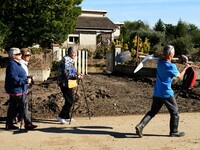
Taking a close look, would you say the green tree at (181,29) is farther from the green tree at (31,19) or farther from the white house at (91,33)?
the green tree at (31,19)

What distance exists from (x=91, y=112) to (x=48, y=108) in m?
1.08

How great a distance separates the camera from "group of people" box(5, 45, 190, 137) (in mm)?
7777

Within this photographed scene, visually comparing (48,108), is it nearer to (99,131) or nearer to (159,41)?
(99,131)

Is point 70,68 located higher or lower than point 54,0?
lower

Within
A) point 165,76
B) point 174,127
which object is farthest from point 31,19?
point 174,127

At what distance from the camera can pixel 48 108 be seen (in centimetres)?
1005

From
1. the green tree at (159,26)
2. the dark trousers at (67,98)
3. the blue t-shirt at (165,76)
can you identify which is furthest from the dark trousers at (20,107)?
the green tree at (159,26)

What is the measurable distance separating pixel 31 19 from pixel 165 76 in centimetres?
1344

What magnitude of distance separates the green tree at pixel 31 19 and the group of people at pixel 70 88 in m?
10.9

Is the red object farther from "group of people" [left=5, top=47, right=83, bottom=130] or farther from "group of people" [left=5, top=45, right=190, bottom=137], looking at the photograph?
"group of people" [left=5, top=47, right=83, bottom=130]

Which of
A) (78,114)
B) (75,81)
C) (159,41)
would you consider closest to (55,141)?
(75,81)

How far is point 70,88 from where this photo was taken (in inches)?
349

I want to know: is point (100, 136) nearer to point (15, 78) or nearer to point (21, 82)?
point (21, 82)

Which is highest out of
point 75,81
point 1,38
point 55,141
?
point 1,38
